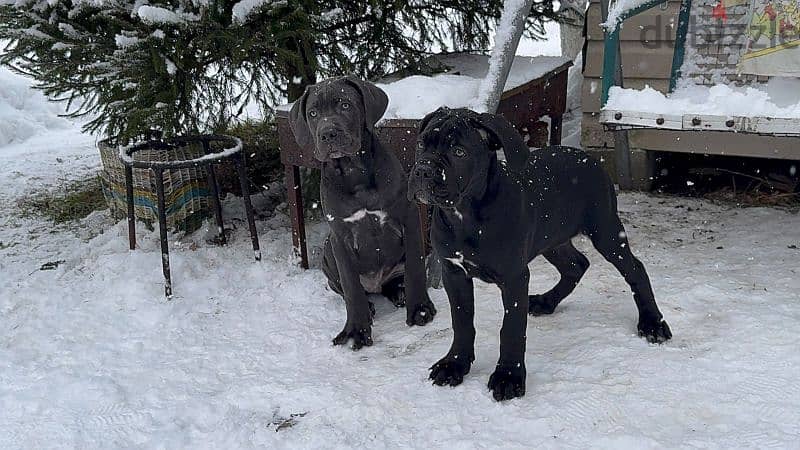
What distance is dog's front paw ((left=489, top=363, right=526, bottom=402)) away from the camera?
9.30ft

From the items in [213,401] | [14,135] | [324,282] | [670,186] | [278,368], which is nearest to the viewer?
[213,401]

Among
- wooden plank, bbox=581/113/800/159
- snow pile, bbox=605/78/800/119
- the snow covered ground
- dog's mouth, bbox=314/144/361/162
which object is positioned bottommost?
the snow covered ground

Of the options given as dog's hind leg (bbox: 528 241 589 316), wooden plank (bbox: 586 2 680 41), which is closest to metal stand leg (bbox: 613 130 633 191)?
dog's hind leg (bbox: 528 241 589 316)

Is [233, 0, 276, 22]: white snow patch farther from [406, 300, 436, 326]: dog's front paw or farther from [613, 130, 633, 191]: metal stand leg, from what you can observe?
[613, 130, 633, 191]: metal stand leg

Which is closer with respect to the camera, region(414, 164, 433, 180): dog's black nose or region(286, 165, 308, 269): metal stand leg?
region(414, 164, 433, 180): dog's black nose

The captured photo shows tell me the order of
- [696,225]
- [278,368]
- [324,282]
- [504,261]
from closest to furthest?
[504,261] < [278,368] < [324,282] < [696,225]

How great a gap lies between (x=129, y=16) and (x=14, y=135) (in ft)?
17.9

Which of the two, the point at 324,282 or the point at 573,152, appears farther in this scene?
the point at 324,282

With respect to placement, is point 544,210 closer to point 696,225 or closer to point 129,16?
point 696,225

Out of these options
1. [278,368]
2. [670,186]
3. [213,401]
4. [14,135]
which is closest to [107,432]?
[213,401]

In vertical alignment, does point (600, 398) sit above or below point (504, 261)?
below

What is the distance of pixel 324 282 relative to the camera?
426 centimetres

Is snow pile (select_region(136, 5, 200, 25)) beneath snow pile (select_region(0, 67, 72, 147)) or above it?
above

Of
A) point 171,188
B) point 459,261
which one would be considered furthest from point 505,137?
point 171,188
